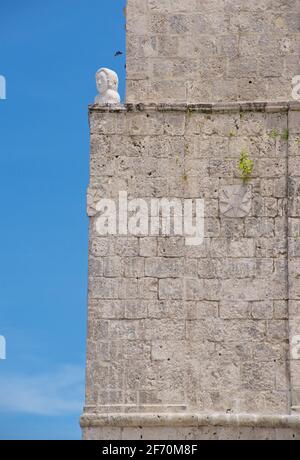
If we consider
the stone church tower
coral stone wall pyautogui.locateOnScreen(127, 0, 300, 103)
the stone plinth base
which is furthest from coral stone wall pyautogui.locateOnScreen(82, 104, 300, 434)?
coral stone wall pyautogui.locateOnScreen(127, 0, 300, 103)

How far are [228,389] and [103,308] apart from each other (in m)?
1.74

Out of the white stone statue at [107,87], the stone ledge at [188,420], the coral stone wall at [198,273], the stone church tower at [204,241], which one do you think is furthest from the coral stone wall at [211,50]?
the stone ledge at [188,420]

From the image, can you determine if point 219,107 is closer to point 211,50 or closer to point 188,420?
point 211,50

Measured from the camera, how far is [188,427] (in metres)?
12.8

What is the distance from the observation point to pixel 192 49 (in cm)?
1396

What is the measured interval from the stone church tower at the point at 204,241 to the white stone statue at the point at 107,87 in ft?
0.56

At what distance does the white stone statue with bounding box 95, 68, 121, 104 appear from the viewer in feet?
45.1

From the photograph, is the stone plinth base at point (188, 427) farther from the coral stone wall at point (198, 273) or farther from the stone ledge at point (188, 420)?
the coral stone wall at point (198, 273)

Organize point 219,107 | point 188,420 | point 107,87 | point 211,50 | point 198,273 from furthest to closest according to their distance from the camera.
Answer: point 211,50
point 107,87
point 219,107
point 198,273
point 188,420

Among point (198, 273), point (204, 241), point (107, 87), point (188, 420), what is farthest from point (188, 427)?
point (107, 87)

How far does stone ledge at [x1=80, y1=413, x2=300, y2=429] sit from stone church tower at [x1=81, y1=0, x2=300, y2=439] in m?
0.02

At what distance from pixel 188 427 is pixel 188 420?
10 centimetres

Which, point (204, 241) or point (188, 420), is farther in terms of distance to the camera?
point (204, 241)
